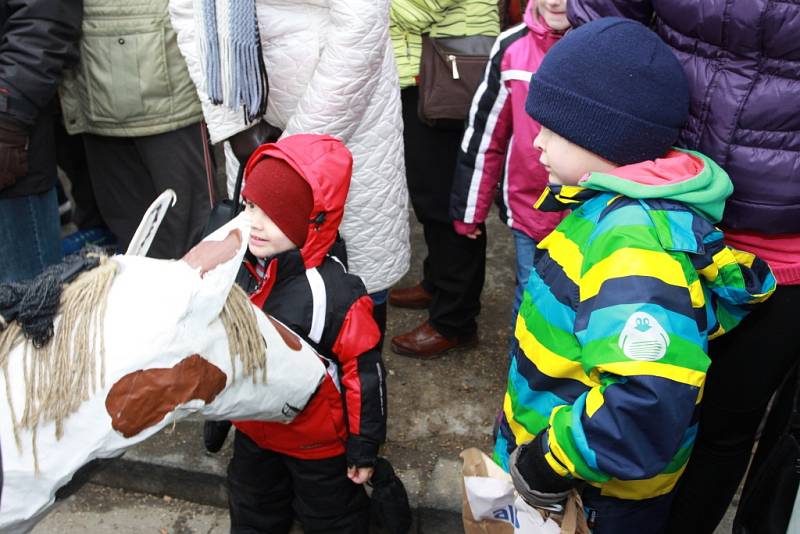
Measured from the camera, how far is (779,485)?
6.24 feet

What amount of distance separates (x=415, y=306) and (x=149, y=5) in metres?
1.72

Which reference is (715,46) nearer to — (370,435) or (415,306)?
(370,435)

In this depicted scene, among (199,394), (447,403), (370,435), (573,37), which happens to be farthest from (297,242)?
(447,403)

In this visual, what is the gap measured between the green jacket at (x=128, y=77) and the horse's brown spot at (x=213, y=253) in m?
1.60

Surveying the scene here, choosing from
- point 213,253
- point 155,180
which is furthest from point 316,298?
point 155,180

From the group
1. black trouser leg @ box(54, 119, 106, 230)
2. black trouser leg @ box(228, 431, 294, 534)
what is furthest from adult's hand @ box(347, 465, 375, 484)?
black trouser leg @ box(54, 119, 106, 230)

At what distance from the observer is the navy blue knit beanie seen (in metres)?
1.70

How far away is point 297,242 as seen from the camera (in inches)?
87.9

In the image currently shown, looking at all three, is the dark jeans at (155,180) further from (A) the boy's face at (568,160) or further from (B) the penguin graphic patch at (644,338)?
(B) the penguin graphic patch at (644,338)

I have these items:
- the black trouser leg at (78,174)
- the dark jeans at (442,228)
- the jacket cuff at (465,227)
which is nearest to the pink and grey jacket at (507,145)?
the jacket cuff at (465,227)

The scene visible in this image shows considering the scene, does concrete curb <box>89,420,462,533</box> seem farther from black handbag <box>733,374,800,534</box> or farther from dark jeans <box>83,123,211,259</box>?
black handbag <box>733,374,800,534</box>

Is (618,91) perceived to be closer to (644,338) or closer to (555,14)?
(644,338)

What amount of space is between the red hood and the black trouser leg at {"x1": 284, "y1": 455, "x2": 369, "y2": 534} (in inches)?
23.3

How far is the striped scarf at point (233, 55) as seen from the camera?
2480mm
